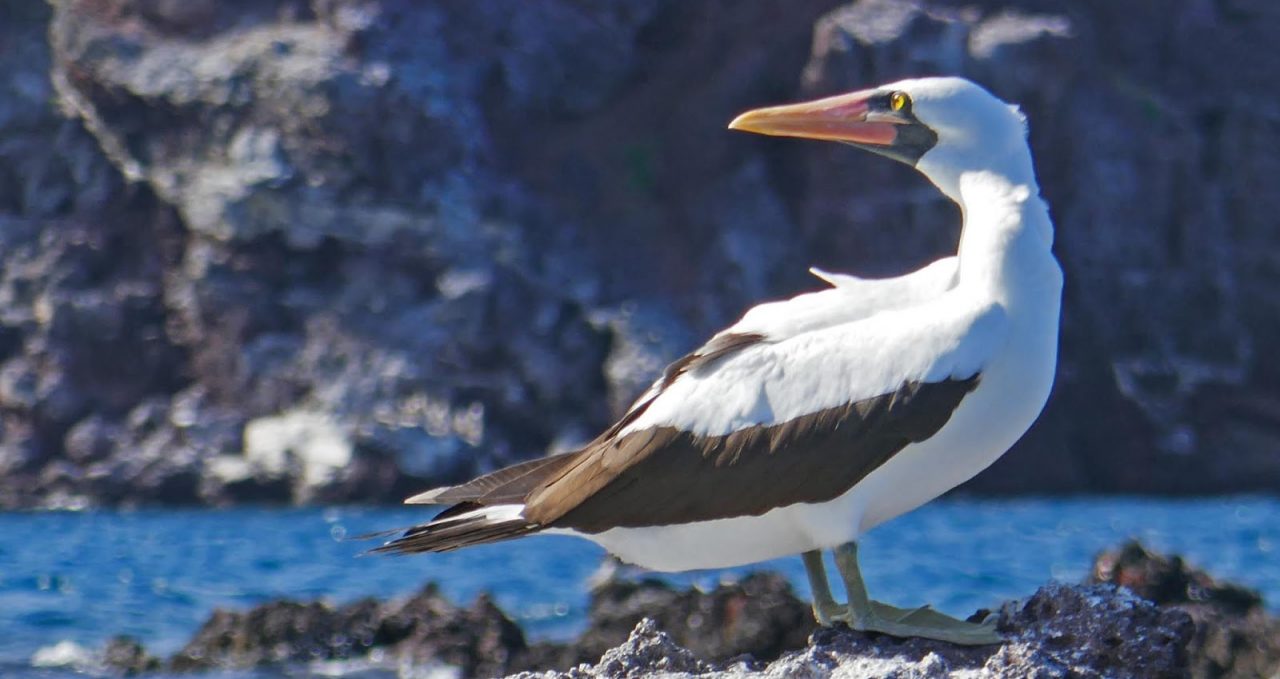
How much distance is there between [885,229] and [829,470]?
48.7m

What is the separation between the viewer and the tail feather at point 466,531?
17.7 feet

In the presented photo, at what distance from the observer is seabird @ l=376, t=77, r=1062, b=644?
5129mm

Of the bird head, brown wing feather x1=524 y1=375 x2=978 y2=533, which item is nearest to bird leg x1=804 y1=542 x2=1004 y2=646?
brown wing feather x1=524 y1=375 x2=978 y2=533

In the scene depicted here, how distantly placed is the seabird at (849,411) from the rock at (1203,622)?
242 inches

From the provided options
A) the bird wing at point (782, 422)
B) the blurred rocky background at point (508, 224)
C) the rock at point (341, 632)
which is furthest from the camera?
the blurred rocky background at point (508, 224)

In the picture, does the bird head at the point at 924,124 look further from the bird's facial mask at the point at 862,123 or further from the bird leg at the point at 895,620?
the bird leg at the point at 895,620

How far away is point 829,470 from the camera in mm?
5176

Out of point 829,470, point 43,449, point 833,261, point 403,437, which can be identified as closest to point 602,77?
point 833,261

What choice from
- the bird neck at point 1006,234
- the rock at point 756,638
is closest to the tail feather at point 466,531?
the rock at point 756,638

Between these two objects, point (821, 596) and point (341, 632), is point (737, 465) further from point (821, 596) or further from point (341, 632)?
point (341, 632)

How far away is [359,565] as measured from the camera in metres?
29.1

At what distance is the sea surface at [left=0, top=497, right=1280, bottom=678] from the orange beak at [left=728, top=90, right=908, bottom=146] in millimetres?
7595

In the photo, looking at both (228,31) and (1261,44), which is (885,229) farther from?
(228,31)

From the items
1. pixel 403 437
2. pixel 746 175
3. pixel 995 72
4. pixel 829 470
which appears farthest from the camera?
pixel 746 175
